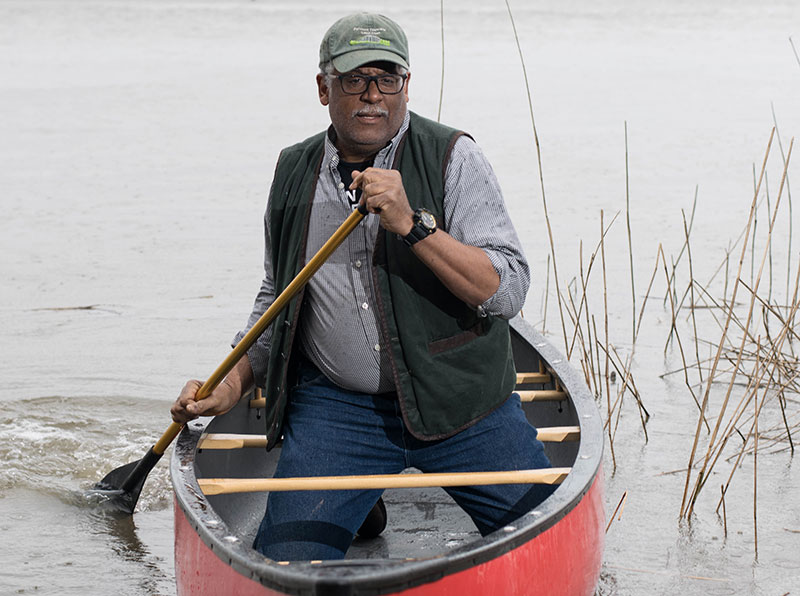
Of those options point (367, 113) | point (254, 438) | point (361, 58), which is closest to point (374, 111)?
point (367, 113)

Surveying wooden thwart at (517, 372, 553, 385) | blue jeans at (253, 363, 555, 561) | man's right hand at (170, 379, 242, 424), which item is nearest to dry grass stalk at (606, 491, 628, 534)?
wooden thwart at (517, 372, 553, 385)

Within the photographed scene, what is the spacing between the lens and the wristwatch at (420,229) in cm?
285

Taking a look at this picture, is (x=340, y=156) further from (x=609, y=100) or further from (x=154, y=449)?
(x=609, y=100)

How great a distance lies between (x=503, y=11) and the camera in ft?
62.6

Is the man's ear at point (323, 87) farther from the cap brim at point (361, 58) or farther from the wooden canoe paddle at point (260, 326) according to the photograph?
the wooden canoe paddle at point (260, 326)

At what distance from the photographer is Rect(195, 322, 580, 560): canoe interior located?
387 cm

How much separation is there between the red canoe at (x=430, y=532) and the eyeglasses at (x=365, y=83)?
1111mm

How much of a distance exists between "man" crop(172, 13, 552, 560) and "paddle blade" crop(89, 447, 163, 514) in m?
1.12

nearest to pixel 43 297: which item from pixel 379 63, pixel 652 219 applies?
pixel 652 219

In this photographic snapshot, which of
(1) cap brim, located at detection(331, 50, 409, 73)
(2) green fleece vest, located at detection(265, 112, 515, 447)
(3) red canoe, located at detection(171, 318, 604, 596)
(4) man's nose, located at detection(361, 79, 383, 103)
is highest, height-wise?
(1) cap brim, located at detection(331, 50, 409, 73)

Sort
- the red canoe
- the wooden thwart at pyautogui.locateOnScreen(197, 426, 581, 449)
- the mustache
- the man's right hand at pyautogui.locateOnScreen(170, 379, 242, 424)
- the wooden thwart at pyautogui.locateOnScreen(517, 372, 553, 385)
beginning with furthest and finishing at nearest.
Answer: the wooden thwart at pyautogui.locateOnScreen(517, 372, 553, 385) → the wooden thwart at pyautogui.locateOnScreen(197, 426, 581, 449) → the man's right hand at pyautogui.locateOnScreen(170, 379, 242, 424) → the mustache → the red canoe

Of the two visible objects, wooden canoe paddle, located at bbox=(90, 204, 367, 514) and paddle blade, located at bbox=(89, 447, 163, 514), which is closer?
wooden canoe paddle, located at bbox=(90, 204, 367, 514)

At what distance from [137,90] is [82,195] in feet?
14.1

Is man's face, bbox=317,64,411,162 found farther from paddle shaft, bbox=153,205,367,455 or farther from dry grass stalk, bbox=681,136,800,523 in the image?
dry grass stalk, bbox=681,136,800,523
